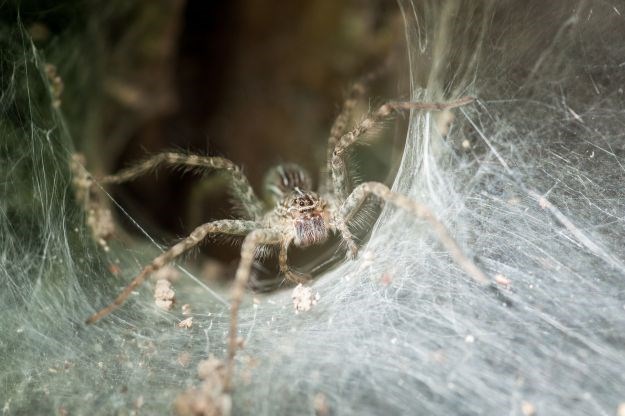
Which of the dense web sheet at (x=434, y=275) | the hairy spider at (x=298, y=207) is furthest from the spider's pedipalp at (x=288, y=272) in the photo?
the dense web sheet at (x=434, y=275)

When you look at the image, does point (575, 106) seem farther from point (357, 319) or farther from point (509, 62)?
point (357, 319)

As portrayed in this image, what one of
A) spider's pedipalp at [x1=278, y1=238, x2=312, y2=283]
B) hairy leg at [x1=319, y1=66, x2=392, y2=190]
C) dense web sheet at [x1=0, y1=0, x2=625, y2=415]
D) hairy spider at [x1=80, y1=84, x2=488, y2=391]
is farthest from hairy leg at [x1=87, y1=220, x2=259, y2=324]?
hairy leg at [x1=319, y1=66, x2=392, y2=190]

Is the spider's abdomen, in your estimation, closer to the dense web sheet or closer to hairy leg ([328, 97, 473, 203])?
hairy leg ([328, 97, 473, 203])

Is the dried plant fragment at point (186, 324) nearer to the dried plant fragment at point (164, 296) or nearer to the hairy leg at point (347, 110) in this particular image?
the dried plant fragment at point (164, 296)

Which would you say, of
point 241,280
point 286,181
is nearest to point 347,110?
point 286,181

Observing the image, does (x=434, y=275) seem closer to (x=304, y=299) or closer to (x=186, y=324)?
(x=304, y=299)
